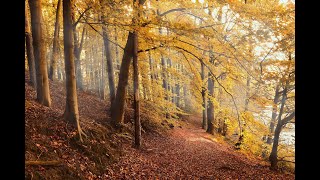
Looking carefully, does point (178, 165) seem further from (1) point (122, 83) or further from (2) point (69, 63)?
(2) point (69, 63)

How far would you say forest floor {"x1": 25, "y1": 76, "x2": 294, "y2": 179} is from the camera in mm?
6559

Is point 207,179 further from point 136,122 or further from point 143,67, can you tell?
point 143,67

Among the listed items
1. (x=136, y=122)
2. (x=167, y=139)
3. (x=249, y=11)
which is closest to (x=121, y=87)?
(x=136, y=122)

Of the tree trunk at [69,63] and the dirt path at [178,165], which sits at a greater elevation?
the tree trunk at [69,63]

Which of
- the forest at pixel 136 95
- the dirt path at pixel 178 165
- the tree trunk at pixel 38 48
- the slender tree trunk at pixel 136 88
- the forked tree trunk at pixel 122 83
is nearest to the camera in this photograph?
the forest at pixel 136 95

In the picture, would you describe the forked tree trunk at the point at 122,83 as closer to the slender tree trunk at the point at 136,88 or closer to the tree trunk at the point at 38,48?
the slender tree trunk at the point at 136,88

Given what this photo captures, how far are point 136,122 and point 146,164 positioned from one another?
2439 mm

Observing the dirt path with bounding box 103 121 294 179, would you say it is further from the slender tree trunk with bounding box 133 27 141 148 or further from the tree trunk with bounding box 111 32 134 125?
the tree trunk with bounding box 111 32 134 125

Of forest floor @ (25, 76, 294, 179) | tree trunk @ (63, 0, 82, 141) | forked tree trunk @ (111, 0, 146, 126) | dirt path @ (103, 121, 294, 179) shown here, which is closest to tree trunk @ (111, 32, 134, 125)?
forked tree trunk @ (111, 0, 146, 126)

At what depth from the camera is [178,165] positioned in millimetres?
10695

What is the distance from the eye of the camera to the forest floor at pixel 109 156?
6559 mm

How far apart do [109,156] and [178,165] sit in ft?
11.4

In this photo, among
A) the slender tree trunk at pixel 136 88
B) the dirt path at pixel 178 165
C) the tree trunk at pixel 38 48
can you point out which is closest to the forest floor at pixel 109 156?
the dirt path at pixel 178 165

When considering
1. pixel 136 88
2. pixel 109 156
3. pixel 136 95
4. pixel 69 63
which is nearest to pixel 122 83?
pixel 136 88
